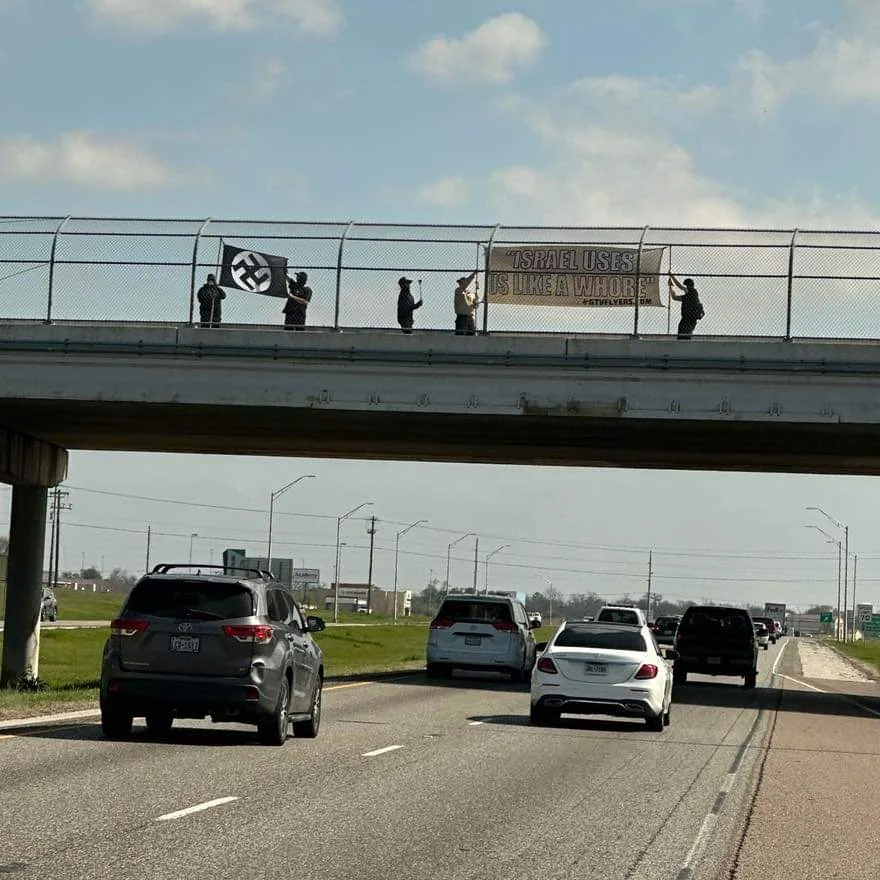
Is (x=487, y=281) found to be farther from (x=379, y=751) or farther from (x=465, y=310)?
(x=379, y=751)

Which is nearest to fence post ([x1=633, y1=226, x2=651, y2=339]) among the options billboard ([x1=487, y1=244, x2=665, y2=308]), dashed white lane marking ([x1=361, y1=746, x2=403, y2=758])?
billboard ([x1=487, y1=244, x2=665, y2=308])

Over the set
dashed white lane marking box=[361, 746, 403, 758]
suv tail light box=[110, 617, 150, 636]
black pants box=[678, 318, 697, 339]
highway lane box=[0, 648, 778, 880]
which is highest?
black pants box=[678, 318, 697, 339]

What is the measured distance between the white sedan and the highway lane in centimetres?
55

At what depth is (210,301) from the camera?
31797 millimetres

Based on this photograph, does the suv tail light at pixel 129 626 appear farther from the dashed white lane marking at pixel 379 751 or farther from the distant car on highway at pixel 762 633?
the distant car on highway at pixel 762 633

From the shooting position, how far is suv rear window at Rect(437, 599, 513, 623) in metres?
35.7

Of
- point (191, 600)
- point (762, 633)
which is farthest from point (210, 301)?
point (762, 633)

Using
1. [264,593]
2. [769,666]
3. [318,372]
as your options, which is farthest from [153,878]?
[769,666]

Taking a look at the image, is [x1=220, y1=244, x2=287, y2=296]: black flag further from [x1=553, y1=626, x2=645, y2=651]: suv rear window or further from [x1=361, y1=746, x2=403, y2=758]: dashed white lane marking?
[x1=361, y1=746, x2=403, y2=758]: dashed white lane marking

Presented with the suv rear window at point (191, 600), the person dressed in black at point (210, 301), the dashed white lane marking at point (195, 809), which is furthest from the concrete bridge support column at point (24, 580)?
the dashed white lane marking at point (195, 809)

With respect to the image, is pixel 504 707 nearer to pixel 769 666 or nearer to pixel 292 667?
pixel 292 667

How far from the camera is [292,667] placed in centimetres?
1873

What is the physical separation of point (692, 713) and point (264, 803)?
659 inches

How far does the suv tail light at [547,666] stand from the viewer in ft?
77.6
